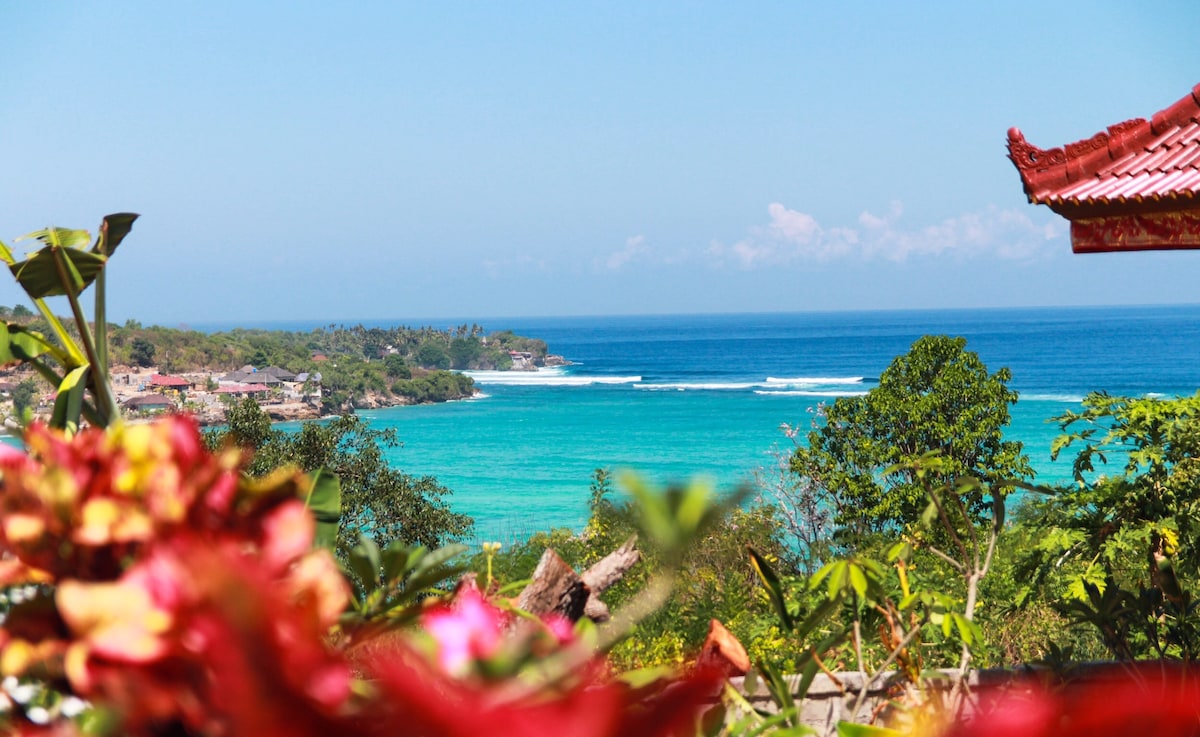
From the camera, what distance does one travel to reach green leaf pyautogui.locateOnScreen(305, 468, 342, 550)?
69 centimetres

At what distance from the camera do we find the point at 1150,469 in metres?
2.71

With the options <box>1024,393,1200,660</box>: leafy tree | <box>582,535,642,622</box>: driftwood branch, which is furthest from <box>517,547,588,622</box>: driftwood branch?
<box>1024,393,1200,660</box>: leafy tree

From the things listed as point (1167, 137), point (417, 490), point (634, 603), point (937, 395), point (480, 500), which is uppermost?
point (1167, 137)

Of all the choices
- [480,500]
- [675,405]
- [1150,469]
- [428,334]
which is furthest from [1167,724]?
[428,334]

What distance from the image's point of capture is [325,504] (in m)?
0.71

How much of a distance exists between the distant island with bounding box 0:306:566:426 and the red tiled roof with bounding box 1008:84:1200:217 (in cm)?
1656

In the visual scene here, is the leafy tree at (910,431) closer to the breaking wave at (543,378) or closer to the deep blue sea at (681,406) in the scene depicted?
the deep blue sea at (681,406)

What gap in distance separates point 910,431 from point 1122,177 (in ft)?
18.4

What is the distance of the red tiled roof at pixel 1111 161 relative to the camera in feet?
8.86

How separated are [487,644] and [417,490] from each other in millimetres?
10969

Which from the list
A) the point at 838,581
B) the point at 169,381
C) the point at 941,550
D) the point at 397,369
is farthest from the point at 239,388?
the point at 838,581

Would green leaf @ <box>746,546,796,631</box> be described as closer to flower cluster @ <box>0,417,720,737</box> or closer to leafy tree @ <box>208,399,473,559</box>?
flower cluster @ <box>0,417,720,737</box>

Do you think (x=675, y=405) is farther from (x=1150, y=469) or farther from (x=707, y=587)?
(x=1150, y=469)

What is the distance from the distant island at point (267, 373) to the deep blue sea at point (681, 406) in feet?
5.53
